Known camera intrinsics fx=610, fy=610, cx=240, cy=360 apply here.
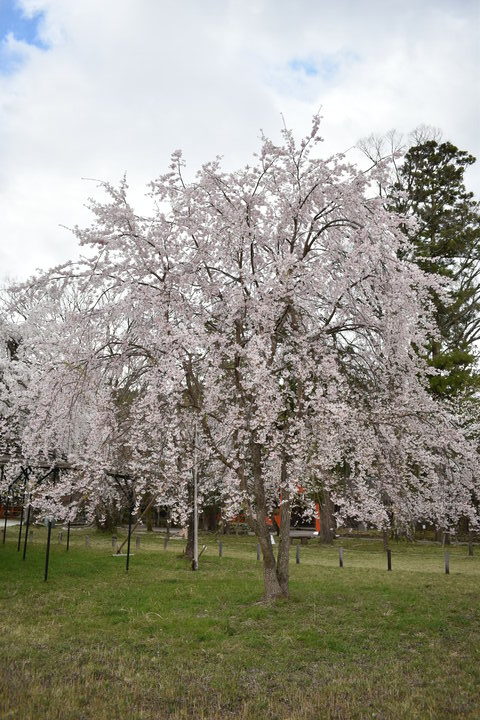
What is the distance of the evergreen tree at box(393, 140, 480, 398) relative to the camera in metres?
23.8

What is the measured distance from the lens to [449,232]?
2419 cm

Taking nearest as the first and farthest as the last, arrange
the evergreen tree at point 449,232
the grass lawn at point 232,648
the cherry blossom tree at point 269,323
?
1. the grass lawn at point 232,648
2. the cherry blossom tree at point 269,323
3. the evergreen tree at point 449,232

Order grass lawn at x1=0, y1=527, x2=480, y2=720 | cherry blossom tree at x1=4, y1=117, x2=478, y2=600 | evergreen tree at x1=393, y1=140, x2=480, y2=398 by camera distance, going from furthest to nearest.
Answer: evergreen tree at x1=393, y1=140, x2=480, y2=398 → cherry blossom tree at x1=4, y1=117, x2=478, y2=600 → grass lawn at x1=0, y1=527, x2=480, y2=720

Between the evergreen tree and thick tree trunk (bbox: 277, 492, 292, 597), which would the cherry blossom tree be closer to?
thick tree trunk (bbox: 277, 492, 292, 597)

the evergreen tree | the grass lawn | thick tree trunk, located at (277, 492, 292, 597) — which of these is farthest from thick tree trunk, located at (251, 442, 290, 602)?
the evergreen tree

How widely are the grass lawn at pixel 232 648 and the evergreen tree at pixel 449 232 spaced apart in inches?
432

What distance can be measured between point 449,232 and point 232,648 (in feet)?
67.4

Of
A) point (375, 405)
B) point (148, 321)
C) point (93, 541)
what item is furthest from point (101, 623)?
point (93, 541)

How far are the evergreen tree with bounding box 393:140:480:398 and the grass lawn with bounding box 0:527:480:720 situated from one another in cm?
1098

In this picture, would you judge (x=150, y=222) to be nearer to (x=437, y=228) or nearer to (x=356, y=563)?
(x=356, y=563)

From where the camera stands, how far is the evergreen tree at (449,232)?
23828 millimetres

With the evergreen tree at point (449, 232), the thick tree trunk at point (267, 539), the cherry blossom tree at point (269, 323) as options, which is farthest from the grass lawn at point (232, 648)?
the evergreen tree at point (449, 232)

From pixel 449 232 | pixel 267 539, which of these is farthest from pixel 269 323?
pixel 449 232

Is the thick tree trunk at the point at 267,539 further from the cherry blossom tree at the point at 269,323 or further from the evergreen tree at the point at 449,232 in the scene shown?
the evergreen tree at the point at 449,232
